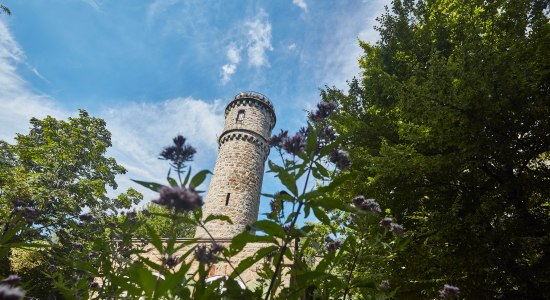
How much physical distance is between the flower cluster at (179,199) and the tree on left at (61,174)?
39.6 ft

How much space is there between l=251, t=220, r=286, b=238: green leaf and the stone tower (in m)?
15.6

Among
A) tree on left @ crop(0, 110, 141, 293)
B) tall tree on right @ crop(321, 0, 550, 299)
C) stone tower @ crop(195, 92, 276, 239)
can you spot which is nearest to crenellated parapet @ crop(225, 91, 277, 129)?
stone tower @ crop(195, 92, 276, 239)

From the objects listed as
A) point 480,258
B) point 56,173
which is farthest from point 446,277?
point 56,173

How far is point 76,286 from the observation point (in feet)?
8.23

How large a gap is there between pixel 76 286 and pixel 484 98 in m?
6.79

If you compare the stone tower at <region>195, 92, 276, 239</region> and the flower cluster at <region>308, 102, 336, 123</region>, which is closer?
the flower cluster at <region>308, 102, 336, 123</region>

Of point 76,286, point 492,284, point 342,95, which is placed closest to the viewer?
point 76,286

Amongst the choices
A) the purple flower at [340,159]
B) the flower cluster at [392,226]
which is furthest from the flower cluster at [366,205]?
the purple flower at [340,159]

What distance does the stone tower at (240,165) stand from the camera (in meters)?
18.0

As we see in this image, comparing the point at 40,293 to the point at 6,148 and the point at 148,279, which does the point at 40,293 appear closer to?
the point at 6,148

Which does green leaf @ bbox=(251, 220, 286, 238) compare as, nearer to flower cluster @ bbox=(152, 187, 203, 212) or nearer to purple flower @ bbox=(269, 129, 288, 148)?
flower cluster @ bbox=(152, 187, 203, 212)

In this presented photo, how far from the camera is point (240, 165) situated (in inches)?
780

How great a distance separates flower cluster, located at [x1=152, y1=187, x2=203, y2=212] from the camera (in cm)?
131

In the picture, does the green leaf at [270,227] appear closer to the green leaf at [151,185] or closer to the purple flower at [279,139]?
the green leaf at [151,185]
